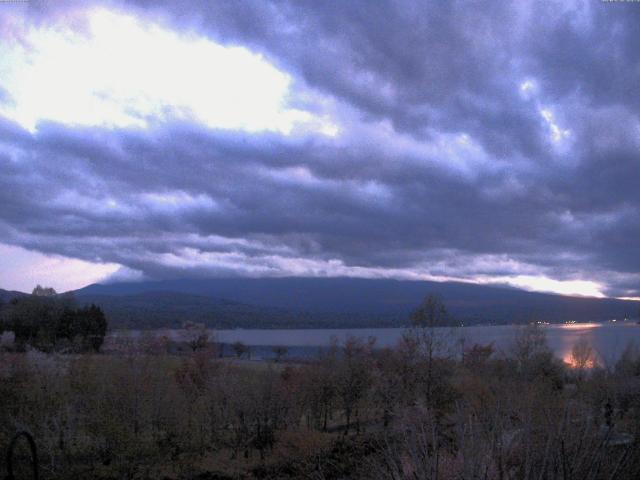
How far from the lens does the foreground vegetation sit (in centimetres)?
1105

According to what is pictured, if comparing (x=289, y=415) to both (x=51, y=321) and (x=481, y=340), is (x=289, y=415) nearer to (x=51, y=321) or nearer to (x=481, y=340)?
(x=481, y=340)

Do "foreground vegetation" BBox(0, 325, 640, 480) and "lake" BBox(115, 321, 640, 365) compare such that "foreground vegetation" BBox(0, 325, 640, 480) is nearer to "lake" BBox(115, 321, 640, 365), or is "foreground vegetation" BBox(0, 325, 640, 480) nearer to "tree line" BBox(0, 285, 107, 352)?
"lake" BBox(115, 321, 640, 365)

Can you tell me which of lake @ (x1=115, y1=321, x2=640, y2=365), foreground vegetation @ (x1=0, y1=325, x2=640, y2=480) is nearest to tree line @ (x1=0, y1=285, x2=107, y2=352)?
lake @ (x1=115, y1=321, x2=640, y2=365)

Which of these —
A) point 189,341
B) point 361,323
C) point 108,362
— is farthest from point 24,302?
point 361,323

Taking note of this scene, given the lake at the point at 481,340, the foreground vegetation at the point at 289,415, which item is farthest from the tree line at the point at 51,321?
the foreground vegetation at the point at 289,415

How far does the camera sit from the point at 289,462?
71.8 feet

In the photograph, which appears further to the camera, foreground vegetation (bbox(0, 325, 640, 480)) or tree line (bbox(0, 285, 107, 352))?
tree line (bbox(0, 285, 107, 352))

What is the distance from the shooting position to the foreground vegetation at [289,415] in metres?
11.0

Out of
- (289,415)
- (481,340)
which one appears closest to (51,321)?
(481,340)

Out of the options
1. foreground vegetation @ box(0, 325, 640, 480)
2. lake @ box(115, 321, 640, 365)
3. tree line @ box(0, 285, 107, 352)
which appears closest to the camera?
foreground vegetation @ box(0, 325, 640, 480)

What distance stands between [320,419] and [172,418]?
10608 mm

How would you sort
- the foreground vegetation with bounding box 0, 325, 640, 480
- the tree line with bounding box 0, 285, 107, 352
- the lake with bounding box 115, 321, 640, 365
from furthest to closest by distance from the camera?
the tree line with bounding box 0, 285, 107, 352 < the lake with bounding box 115, 321, 640, 365 < the foreground vegetation with bounding box 0, 325, 640, 480

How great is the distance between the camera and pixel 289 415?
89.2 ft

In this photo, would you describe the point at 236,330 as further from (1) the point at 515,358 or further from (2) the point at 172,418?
(2) the point at 172,418
